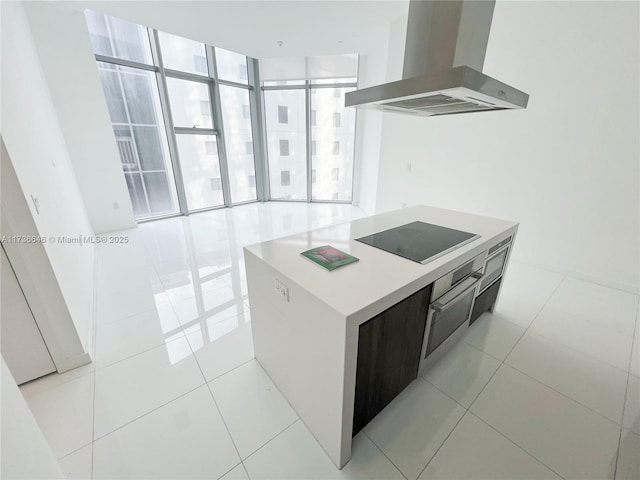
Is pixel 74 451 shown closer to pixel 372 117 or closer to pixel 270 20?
A: pixel 270 20

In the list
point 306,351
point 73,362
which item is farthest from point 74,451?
point 306,351

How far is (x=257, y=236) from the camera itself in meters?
4.24

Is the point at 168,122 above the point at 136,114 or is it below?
below

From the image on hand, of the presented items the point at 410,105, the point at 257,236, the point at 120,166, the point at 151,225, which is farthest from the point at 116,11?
the point at 410,105

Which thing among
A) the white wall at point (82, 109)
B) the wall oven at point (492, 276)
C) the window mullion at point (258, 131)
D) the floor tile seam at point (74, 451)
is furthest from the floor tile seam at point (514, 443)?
the window mullion at point (258, 131)

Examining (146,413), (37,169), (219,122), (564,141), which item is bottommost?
(146,413)

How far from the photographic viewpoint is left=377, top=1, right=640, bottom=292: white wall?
242 centimetres

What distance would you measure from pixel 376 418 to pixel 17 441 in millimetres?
1409

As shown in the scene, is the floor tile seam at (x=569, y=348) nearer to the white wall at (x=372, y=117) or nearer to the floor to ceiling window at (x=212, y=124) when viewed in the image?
the white wall at (x=372, y=117)

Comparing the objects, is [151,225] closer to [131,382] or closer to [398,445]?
[131,382]

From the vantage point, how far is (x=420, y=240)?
1.60 meters

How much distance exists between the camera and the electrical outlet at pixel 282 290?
3.98ft

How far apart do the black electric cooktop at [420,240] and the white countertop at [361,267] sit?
39mm

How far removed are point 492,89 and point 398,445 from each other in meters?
1.75
